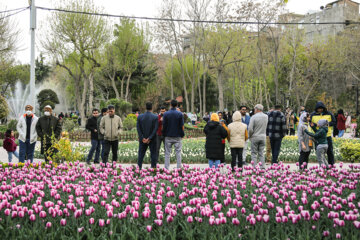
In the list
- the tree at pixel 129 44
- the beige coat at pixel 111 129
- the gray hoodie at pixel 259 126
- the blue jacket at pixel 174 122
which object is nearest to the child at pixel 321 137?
the gray hoodie at pixel 259 126

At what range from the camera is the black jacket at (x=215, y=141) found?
8.60m

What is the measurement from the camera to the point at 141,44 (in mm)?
40406

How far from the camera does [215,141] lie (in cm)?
865

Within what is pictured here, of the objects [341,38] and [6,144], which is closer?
[6,144]

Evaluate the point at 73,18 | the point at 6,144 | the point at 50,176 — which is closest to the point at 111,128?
the point at 50,176

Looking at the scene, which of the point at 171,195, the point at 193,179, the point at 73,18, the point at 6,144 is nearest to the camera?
the point at 171,195

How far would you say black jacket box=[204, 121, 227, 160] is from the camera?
8602 millimetres

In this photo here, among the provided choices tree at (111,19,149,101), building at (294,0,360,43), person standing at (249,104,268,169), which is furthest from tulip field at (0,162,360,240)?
building at (294,0,360,43)

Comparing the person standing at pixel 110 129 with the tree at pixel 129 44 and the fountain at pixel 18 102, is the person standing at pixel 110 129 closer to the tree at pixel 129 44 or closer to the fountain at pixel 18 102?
the fountain at pixel 18 102

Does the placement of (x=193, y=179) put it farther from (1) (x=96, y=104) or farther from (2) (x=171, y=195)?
(1) (x=96, y=104)

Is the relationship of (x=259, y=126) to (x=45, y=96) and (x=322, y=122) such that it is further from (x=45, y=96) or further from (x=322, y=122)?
(x=45, y=96)

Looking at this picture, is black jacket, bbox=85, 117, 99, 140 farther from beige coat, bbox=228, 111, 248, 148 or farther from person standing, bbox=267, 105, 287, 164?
person standing, bbox=267, 105, 287, 164

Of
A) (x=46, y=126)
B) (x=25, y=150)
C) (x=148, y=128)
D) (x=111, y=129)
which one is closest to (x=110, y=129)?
(x=111, y=129)

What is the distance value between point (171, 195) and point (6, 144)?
849 centimetres
